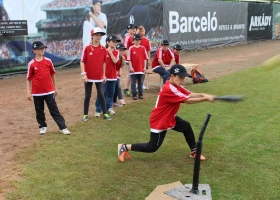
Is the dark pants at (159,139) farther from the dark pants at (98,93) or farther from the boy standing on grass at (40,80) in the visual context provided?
the dark pants at (98,93)

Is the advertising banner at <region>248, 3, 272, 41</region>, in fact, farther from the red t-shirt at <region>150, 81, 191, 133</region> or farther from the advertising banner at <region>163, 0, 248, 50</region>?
the red t-shirt at <region>150, 81, 191, 133</region>

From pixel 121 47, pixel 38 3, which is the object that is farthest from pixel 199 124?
pixel 38 3

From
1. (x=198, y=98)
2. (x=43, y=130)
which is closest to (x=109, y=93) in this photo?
(x=43, y=130)

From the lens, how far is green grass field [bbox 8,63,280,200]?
4.45m

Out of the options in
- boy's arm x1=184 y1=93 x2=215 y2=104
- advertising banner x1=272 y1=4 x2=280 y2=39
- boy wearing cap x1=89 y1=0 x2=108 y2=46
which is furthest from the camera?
advertising banner x1=272 y1=4 x2=280 y2=39

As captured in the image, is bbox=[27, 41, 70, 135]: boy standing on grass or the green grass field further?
bbox=[27, 41, 70, 135]: boy standing on grass

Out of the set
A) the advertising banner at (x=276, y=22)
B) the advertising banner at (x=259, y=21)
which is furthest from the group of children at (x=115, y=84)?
the advertising banner at (x=276, y=22)

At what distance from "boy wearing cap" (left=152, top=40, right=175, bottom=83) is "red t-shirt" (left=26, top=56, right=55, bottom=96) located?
4.13 m

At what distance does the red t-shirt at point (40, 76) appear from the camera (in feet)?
20.7

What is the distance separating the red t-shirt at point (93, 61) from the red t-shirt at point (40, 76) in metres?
1.05

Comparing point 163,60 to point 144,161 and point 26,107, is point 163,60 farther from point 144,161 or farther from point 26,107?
point 144,161

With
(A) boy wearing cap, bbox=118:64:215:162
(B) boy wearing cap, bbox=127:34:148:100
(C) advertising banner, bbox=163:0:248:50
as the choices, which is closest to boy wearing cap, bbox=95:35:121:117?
(B) boy wearing cap, bbox=127:34:148:100

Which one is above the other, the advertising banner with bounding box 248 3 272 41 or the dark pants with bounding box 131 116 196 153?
the advertising banner with bounding box 248 3 272 41

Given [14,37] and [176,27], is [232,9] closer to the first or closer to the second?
[176,27]
